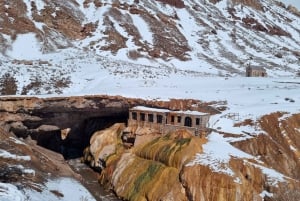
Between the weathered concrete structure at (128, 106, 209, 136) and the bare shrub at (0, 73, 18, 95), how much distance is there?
17292 mm

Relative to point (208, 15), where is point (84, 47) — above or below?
below

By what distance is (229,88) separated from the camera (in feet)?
186

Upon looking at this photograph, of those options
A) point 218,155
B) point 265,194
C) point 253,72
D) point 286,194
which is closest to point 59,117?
point 218,155

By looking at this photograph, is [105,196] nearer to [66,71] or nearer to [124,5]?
[66,71]

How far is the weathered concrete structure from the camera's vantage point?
42.7 metres

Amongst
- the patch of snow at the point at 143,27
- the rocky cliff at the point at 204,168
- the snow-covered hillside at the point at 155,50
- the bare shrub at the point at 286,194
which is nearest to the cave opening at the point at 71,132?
the snow-covered hillside at the point at 155,50

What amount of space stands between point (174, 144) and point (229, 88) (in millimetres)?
19340

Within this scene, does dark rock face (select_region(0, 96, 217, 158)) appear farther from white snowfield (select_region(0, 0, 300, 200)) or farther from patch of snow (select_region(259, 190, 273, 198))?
patch of snow (select_region(259, 190, 273, 198))

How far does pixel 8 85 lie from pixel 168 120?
23886 mm

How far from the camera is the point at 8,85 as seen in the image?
188ft

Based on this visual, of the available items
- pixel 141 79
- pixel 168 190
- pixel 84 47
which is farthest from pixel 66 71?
pixel 168 190

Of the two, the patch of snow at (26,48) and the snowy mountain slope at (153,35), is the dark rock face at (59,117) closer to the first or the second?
the snowy mountain slope at (153,35)

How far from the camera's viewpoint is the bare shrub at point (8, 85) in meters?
55.4

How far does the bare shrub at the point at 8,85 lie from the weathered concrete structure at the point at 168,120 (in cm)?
1729
